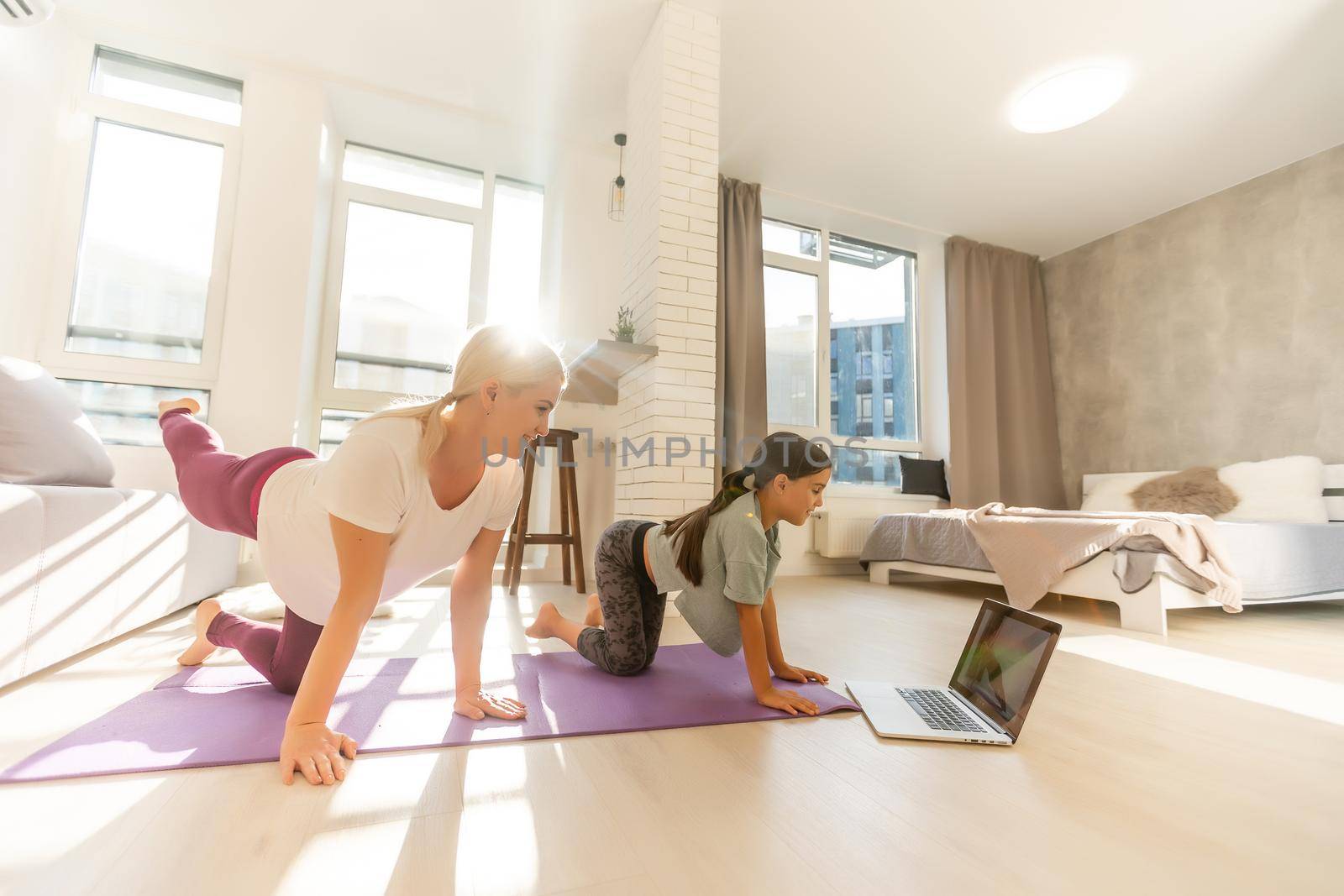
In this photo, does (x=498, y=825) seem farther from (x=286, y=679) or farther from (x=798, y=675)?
(x=798, y=675)

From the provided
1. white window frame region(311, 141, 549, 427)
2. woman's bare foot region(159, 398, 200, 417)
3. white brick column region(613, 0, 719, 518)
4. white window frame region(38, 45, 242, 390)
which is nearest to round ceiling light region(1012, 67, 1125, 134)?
white brick column region(613, 0, 719, 518)

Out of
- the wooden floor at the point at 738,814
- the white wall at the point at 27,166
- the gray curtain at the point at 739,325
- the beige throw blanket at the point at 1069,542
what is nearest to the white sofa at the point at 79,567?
the wooden floor at the point at 738,814

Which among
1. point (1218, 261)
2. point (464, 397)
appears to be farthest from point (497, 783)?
point (1218, 261)

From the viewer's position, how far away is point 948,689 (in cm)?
147

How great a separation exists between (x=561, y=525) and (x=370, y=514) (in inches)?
90.8

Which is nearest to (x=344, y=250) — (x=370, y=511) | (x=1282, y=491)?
(x=370, y=511)

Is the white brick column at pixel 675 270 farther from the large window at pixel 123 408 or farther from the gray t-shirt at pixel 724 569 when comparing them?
the large window at pixel 123 408

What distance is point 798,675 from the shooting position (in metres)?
1.54

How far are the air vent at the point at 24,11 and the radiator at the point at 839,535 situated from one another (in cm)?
440

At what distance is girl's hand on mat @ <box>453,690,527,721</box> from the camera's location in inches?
47.5

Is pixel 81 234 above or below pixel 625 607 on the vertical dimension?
above

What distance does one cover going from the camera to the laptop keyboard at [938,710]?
1218mm

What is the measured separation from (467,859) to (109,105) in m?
4.26

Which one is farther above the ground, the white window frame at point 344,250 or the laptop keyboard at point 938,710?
the white window frame at point 344,250
